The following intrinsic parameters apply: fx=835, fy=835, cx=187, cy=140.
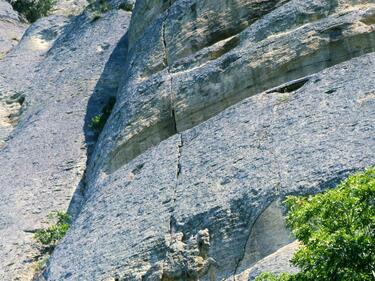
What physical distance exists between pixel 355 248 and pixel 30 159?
14.3m

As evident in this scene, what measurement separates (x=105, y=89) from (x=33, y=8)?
16212 millimetres

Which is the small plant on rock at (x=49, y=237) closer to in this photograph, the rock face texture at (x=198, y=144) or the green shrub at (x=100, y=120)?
the rock face texture at (x=198, y=144)

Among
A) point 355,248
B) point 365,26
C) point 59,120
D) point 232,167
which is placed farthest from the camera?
point 59,120

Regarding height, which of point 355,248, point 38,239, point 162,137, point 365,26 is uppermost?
point 355,248

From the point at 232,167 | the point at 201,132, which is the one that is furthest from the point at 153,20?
the point at 232,167

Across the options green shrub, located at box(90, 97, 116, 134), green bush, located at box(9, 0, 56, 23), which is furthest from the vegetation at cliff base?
green bush, located at box(9, 0, 56, 23)

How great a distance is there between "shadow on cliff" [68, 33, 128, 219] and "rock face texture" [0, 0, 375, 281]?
0.07 metres

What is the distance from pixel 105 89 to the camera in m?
25.2

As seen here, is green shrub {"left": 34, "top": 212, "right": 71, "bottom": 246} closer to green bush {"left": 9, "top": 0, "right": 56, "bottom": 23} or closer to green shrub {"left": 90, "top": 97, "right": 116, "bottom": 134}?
green shrub {"left": 90, "top": 97, "right": 116, "bottom": 134}

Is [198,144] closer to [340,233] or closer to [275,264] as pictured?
[275,264]

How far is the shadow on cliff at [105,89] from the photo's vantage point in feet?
74.9

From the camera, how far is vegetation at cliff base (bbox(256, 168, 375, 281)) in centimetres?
954

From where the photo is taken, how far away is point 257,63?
17734 mm

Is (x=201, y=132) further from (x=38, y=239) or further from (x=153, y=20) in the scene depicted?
(x=153, y=20)
